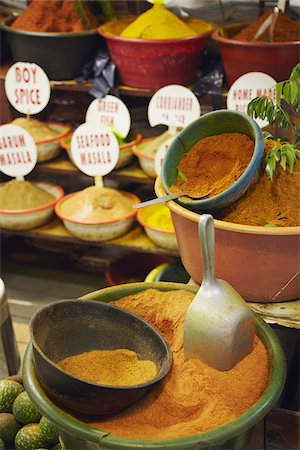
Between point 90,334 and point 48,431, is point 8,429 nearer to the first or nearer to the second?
point 48,431

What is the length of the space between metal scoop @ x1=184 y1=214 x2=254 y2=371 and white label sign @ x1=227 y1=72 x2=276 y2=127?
1.12 m

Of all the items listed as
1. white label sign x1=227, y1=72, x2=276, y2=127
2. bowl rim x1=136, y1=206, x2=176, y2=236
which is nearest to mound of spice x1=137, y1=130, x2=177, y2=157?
bowl rim x1=136, y1=206, x2=176, y2=236

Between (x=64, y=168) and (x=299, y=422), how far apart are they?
65.1 inches

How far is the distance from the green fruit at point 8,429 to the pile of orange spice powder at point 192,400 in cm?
61

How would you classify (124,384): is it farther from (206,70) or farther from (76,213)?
(206,70)

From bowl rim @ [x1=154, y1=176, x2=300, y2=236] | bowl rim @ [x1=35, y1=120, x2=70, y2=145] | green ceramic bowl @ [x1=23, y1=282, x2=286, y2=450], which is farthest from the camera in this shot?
bowl rim @ [x1=35, y1=120, x2=70, y2=145]

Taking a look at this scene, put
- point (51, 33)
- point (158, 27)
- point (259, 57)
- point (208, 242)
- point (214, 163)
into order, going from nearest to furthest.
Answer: point (208, 242), point (214, 163), point (259, 57), point (158, 27), point (51, 33)

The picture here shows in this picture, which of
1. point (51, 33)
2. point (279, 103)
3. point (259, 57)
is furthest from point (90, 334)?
point (51, 33)

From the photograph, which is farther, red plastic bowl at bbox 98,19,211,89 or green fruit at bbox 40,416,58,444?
red plastic bowl at bbox 98,19,211,89

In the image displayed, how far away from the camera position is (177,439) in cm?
104

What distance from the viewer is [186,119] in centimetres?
243

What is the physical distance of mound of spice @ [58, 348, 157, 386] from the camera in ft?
3.92

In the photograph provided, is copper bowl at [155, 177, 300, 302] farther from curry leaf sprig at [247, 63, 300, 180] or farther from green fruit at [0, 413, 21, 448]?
green fruit at [0, 413, 21, 448]

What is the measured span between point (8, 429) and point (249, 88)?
145 centimetres
